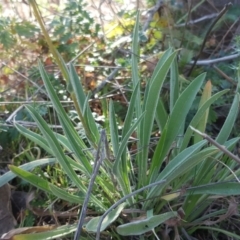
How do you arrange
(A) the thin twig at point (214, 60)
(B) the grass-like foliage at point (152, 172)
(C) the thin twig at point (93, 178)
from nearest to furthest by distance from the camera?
(C) the thin twig at point (93, 178), (B) the grass-like foliage at point (152, 172), (A) the thin twig at point (214, 60)

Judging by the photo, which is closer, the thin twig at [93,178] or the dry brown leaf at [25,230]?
the thin twig at [93,178]

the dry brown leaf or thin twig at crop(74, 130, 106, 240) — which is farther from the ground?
thin twig at crop(74, 130, 106, 240)

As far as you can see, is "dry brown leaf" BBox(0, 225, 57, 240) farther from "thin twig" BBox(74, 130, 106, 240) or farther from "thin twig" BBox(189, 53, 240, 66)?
"thin twig" BBox(189, 53, 240, 66)

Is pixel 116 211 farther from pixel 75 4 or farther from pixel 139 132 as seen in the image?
pixel 75 4

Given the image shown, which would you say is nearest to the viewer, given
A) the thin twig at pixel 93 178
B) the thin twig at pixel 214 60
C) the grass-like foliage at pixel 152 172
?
the thin twig at pixel 93 178

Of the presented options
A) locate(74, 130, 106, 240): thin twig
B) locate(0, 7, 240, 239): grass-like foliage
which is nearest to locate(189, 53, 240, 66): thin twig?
locate(0, 7, 240, 239): grass-like foliage

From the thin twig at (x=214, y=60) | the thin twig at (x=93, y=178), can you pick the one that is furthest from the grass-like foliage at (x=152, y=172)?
the thin twig at (x=214, y=60)

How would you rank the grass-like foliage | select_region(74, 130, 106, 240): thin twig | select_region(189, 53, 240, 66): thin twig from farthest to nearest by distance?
select_region(189, 53, 240, 66): thin twig < the grass-like foliage < select_region(74, 130, 106, 240): thin twig

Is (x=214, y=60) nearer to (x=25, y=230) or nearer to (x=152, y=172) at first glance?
(x=152, y=172)

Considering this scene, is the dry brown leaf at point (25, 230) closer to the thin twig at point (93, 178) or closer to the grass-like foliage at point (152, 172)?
the grass-like foliage at point (152, 172)

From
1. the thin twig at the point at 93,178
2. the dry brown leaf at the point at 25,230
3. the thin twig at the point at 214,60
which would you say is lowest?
the thin twig at the point at 214,60

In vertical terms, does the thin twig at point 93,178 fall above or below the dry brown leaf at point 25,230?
above

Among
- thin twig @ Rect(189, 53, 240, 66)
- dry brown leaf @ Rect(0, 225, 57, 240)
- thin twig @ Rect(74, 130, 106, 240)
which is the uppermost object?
thin twig @ Rect(74, 130, 106, 240)
